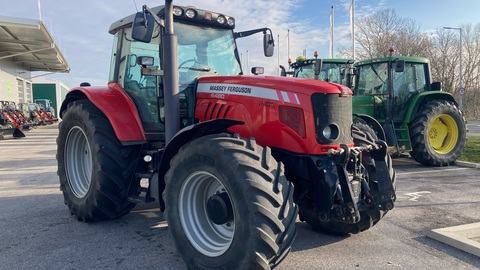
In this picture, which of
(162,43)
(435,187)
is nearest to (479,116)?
(435,187)

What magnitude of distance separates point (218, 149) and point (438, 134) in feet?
27.1

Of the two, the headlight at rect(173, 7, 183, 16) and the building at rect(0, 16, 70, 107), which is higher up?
the building at rect(0, 16, 70, 107)

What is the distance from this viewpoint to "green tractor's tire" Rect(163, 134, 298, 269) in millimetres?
2746

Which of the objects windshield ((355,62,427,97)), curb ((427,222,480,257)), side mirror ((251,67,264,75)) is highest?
windshield ((355,62,427,97))

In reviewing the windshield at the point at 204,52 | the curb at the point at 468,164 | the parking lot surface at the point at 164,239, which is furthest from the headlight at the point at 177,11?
the curb at the point at 468,164

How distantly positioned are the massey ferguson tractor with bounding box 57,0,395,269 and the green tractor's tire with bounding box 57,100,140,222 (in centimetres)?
1

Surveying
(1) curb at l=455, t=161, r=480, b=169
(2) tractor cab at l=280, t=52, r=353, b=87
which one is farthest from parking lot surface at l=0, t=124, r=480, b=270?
(2) tractor cab at l=280, t=52, r=353, b=87

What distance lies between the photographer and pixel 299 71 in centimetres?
1101

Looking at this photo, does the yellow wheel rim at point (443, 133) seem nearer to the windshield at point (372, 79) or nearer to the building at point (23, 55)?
the windshield at point (372, 79)

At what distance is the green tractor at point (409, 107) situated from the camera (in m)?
8.72

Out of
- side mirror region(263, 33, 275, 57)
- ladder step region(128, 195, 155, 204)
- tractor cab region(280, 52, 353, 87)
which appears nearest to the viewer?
ladder step region(128, 195, 155, 204)

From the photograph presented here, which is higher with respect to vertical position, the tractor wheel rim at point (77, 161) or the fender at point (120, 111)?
the fender at point (120, 111)

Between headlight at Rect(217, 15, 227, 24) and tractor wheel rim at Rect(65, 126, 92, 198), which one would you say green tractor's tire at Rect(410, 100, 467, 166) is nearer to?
headlight at Rect(217, 15, 227, 24)

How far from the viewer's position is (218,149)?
3.02 m
